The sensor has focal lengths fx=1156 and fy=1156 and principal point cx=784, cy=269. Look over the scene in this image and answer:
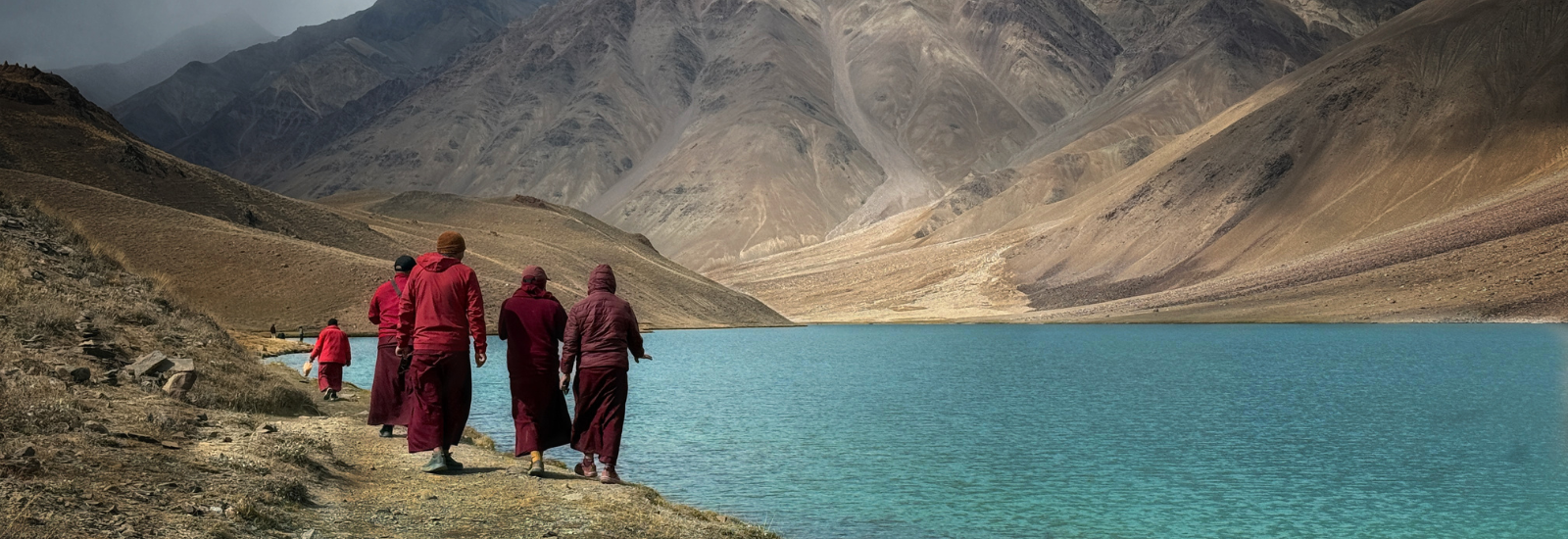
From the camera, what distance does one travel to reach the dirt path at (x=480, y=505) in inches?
398

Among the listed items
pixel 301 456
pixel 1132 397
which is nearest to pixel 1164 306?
Answer: pixel 1132 397

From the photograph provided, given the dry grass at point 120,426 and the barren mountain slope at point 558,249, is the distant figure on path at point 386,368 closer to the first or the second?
the dry grass at point 120,426

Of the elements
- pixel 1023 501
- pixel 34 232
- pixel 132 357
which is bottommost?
pixel 1023 501

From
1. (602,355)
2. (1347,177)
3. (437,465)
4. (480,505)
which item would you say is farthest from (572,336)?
(1347,177)

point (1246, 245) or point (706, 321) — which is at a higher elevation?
point (1246, 245)

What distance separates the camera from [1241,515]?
17.4 meters

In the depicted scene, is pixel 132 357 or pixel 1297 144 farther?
pixel 1297 144

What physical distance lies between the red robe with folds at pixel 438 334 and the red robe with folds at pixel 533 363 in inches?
22.1

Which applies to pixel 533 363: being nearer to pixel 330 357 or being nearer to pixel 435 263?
Result: pixel 435 263

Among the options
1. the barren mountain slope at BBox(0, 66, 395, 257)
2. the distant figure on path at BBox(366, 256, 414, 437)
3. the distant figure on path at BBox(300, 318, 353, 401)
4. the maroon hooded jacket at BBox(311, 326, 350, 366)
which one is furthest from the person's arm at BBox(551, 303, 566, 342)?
the barren mountain slope at BBox(0, 66, 395, 257)

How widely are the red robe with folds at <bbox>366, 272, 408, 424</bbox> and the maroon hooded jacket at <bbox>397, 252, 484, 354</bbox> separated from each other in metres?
3.41

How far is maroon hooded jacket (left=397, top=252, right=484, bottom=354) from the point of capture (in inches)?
496

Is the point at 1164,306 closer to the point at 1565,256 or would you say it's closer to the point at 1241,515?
the point at 1565,256

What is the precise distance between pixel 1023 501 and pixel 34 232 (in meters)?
19.5
